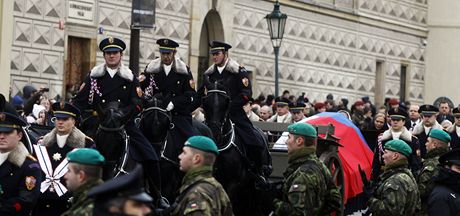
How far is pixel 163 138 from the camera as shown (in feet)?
55.3

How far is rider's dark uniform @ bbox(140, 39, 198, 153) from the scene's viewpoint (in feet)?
57.0

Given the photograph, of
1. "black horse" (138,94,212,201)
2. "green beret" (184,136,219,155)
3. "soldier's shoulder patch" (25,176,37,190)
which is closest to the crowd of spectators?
"black horse" (138,94,212,201)

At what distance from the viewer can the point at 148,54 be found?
108ft

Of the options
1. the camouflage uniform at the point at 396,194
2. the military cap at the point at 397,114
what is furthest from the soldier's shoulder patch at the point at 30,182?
the military cap at the point at 397,114

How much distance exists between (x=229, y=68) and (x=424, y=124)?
6375mm

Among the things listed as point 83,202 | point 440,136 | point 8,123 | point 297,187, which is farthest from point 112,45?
point 83,202

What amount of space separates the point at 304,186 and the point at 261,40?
1032 inches

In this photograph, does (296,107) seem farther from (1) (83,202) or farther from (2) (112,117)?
(1) (83,202)

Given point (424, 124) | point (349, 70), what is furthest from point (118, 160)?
point (349, 70)

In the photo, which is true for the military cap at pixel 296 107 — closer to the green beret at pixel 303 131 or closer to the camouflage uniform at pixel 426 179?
the camouflage uniform at pixel 426 179

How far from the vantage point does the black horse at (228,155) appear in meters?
17.4

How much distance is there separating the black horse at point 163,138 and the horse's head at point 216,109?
0.60m

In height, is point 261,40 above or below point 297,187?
above

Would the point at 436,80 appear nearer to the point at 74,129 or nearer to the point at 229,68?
the point at 229,68
